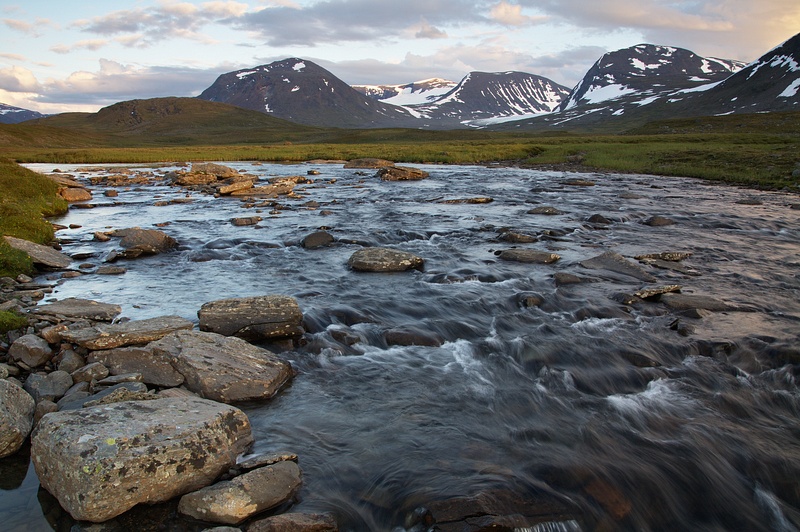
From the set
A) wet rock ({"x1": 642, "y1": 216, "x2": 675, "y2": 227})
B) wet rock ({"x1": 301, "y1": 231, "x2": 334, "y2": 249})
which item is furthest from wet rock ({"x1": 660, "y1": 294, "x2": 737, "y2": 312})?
wet rock ({"x1": 301, "y1": 231, "x2": 334, "y2": 249})

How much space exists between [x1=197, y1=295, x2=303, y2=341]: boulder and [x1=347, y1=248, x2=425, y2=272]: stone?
4.94m

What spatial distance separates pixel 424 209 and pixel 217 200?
1414cm

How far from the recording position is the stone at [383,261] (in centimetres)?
1540

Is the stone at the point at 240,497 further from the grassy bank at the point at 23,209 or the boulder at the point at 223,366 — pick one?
the grassy bank at the point at 23,209

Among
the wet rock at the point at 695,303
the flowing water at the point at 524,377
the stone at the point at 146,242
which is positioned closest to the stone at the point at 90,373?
the flowing water at the point at 524,377

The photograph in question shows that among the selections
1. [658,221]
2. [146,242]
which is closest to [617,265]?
[658,221]

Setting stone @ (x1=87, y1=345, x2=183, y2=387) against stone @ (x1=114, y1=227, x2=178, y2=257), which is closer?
stone @ (x1=87, y1=345, x2=183, y2=387)

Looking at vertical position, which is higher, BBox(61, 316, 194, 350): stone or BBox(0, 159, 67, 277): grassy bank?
BBox(0, 159, 67, 277): grassy bank

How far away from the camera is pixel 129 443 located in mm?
5445

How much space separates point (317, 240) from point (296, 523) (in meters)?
14.4

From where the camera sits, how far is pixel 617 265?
1519cm

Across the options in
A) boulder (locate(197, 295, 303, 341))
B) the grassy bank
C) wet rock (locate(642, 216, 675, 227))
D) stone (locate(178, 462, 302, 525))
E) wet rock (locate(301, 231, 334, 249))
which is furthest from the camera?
wet rock (locate(642, 216, 675, 227))

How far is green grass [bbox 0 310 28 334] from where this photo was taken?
30.1 feet

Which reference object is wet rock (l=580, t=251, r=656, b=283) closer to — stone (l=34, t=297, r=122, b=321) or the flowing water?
the flowing water
